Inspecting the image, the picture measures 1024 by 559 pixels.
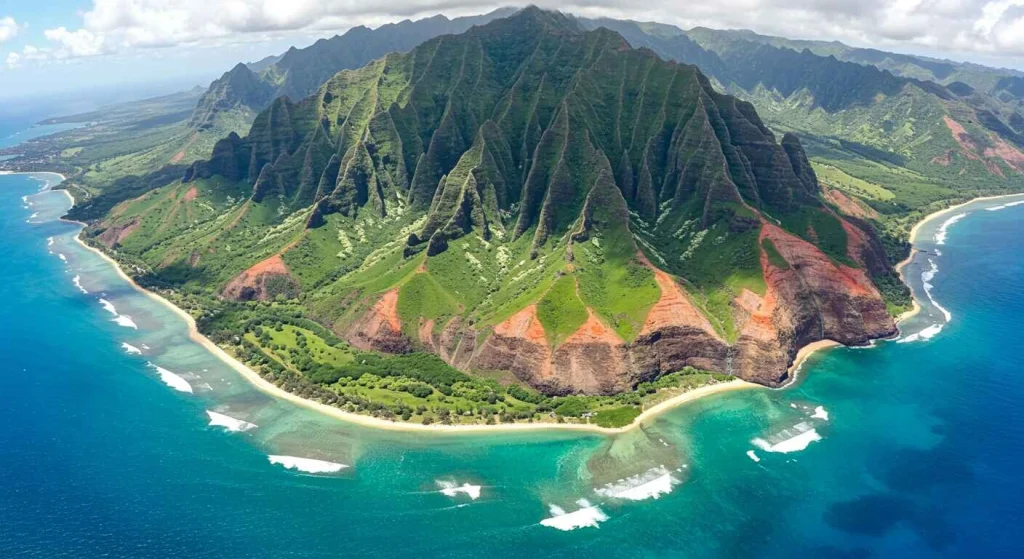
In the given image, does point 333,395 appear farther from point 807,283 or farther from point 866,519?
point 807,283

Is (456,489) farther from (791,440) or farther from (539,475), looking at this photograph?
(791,440)

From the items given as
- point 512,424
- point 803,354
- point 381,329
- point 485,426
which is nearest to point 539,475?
point 512,424

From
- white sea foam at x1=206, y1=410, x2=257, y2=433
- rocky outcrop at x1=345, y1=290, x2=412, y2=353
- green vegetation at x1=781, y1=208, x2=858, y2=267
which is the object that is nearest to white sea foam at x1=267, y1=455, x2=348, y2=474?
white sea foam at x1=206, y1=410, x2=257, y2=433

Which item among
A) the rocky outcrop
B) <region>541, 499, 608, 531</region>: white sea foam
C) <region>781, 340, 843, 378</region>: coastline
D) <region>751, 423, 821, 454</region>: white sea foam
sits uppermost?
the rocky outcrop

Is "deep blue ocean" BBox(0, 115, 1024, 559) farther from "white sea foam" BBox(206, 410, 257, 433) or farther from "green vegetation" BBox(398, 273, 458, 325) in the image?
"green vegetation" BBox(398, 273, 458, 325)

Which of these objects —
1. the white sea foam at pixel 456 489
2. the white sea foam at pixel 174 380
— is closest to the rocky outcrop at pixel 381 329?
the white sea foam at pixel 174 380

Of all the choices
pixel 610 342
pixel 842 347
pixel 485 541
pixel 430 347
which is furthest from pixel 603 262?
pixel 485 541
